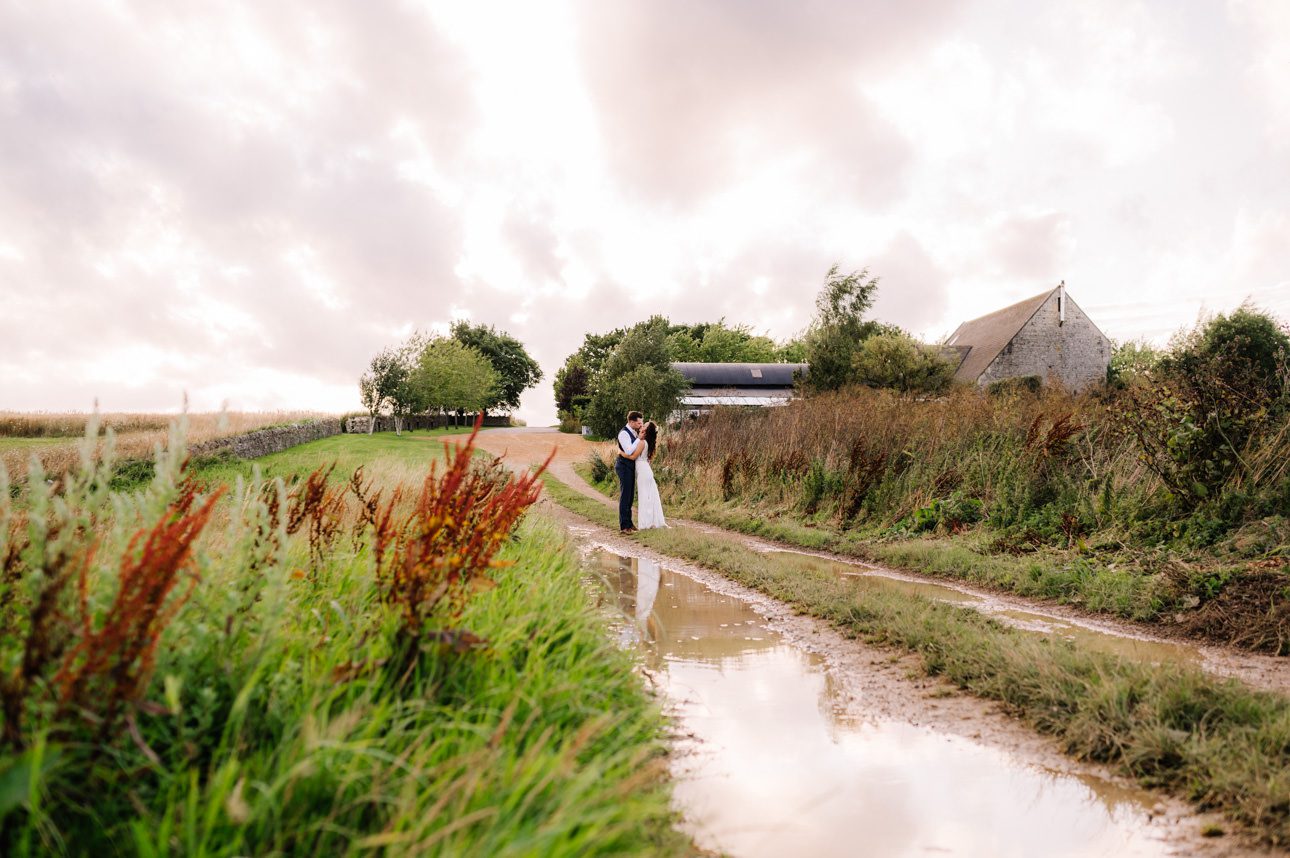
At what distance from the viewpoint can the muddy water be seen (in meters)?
3.21

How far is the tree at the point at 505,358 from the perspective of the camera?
81.2 metres

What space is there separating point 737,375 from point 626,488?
3789 cm

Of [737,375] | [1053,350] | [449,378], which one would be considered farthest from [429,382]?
[1053,350]

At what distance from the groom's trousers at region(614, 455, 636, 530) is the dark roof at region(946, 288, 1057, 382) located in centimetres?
3058

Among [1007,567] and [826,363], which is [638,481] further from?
[826,363]

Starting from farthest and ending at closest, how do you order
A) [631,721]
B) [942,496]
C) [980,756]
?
1. [942,496]
2. [980,756]
3. [631,721]

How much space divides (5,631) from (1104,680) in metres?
5.21

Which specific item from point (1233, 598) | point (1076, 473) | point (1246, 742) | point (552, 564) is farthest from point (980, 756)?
point (1076, 473)

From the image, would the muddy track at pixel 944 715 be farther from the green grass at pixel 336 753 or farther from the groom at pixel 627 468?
the groom at pixel 627 468

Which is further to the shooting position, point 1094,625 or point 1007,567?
point 1007,567

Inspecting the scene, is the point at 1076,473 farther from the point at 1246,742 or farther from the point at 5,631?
the point at 5,631

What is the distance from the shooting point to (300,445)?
32938 mm

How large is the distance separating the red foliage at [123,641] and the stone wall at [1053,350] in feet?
141

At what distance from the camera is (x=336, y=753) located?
8.48 ft
